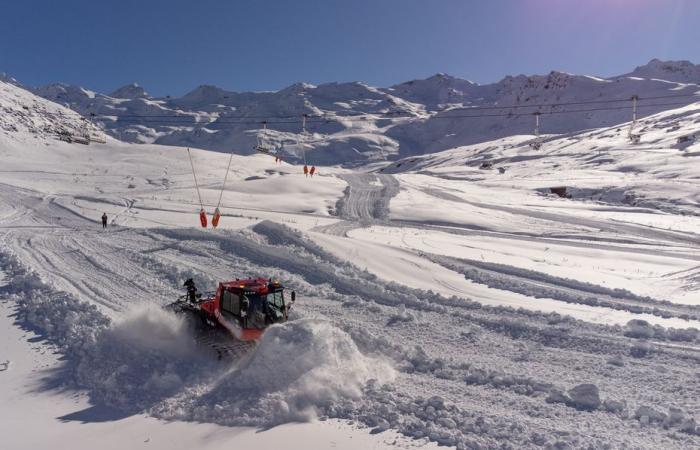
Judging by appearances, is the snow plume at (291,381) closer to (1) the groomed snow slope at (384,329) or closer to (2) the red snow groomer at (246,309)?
(1) the groomed snow slope at (384,329)

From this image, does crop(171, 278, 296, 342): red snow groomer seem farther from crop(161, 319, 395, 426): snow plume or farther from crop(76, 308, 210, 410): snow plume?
crop(161, 319, 395, 426): snow plume

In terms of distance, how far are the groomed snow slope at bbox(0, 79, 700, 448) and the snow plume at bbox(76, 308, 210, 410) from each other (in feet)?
0.14

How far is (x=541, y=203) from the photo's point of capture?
43.5 metres

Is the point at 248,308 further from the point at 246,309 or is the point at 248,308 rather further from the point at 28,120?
the point at 28,120

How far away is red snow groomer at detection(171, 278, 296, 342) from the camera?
428 inches

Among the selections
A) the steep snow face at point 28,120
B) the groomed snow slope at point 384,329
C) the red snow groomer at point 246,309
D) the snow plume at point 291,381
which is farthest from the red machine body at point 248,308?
the steep snow face at point 28,120

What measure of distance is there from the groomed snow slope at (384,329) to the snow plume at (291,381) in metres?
0.03

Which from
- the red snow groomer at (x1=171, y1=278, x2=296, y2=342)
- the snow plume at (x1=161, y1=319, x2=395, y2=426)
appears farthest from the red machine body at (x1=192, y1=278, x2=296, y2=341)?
the snow plume at (x1=161, y1=319, x2=395, y2=426)

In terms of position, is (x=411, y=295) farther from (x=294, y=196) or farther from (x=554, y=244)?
(x=294, y=196)

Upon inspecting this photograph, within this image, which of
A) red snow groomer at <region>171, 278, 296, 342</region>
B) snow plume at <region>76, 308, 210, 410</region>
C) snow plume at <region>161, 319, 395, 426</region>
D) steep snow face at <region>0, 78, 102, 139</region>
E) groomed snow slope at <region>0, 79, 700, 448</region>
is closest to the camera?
groomed snow slope at <region>0, 79, 700, 448</region>

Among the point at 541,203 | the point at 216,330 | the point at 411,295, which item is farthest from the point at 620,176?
the point at 216,330

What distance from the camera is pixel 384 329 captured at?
12523mm

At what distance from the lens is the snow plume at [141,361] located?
9.40 meters

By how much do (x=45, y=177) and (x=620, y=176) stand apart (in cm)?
5944
